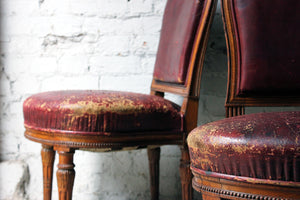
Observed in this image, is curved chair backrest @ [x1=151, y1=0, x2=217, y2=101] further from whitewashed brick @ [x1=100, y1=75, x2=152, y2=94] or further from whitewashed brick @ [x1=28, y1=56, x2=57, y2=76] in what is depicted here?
whitewashed brick @ [x1=28, y1=56, x2=57, y2=76]

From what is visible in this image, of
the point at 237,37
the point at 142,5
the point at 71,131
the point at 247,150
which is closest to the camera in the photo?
the point at 247,150

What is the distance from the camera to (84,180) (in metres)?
1.85

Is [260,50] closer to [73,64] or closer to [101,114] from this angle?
[101,114]

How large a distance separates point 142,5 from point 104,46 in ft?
0.83

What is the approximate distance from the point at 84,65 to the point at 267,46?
0.91 metres

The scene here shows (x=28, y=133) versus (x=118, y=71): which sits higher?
(x=118, y=71)

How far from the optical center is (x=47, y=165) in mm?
1355

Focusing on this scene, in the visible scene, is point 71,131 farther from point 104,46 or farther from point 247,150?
point 104,46

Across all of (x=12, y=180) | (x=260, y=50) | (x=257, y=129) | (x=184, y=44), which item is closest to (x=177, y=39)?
(x=184, y=44)

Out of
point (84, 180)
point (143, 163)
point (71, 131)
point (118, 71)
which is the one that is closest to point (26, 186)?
point (84, 180)

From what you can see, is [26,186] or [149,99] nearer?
[149,99]

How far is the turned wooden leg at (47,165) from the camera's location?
4.40 feet

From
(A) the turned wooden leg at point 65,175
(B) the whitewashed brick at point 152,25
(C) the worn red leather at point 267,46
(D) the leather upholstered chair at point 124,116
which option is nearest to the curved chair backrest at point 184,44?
(D) the leather upholstered chair at point 124,116

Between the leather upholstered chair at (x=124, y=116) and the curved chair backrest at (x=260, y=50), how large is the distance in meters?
0.10
